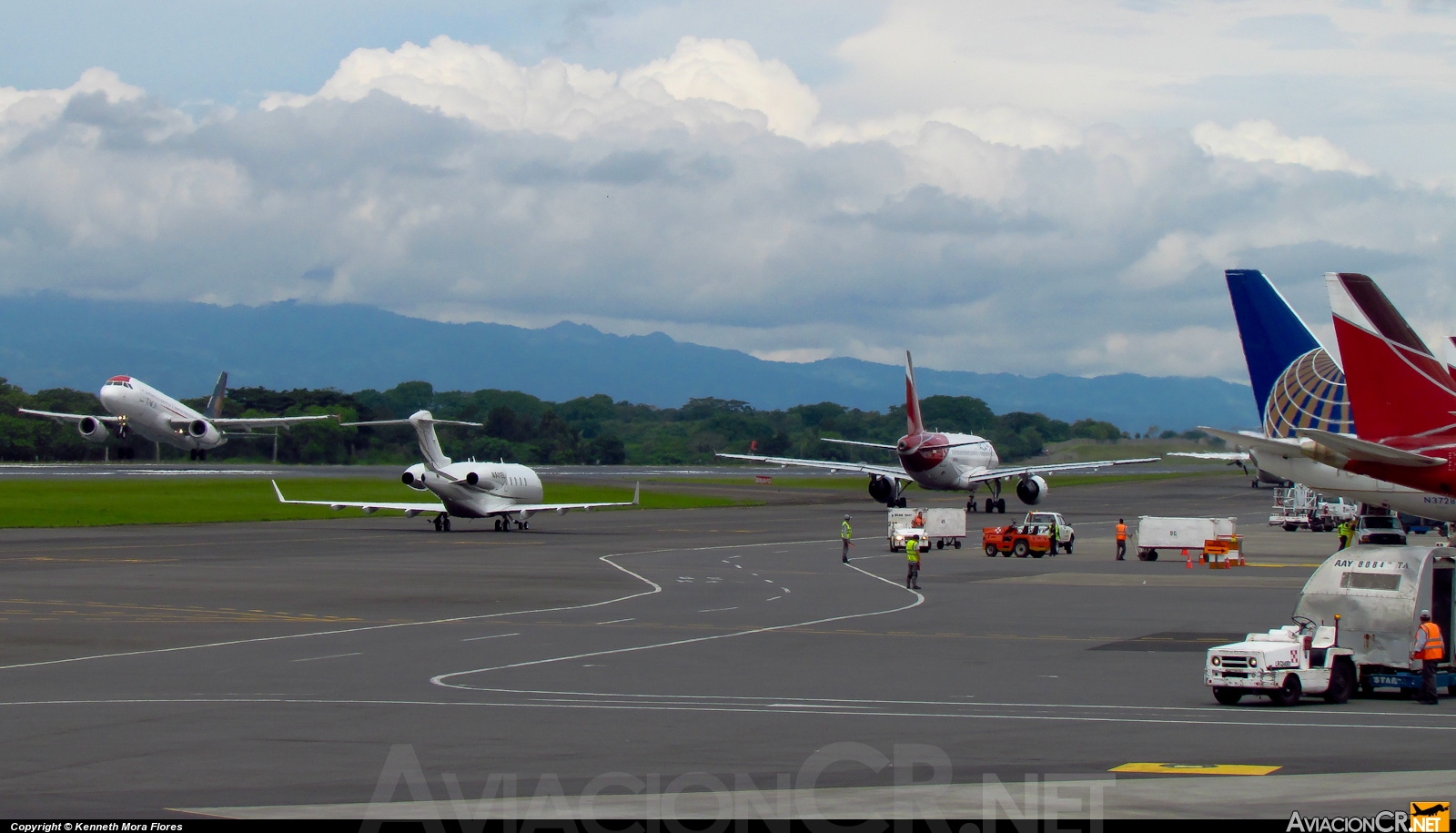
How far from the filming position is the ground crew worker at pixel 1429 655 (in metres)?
24.8

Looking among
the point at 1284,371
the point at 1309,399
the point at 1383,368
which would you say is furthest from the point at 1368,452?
the point at 1284,371

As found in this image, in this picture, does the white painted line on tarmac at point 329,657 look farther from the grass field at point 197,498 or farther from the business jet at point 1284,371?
the grass field at point 197,498

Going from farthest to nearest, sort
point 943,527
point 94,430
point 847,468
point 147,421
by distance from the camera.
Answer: point 847,468 < point 147,421 < point 94,430 < point 943,527

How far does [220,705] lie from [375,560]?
37830 millimetres

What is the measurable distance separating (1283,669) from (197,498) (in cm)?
9493

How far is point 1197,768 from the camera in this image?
18.0m

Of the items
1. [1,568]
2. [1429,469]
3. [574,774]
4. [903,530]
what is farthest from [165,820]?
[903,530]

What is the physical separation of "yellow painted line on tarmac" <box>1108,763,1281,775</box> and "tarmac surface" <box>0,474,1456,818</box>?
0.64 ft

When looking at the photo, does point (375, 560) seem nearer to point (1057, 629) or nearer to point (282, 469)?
point (1057, 629)

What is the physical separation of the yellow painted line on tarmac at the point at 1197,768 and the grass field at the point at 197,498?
267ft

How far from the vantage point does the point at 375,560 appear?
6162cm

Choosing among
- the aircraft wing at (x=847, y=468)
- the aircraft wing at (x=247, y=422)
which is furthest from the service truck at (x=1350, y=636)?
the aircraft wing at (x=247, y=422)

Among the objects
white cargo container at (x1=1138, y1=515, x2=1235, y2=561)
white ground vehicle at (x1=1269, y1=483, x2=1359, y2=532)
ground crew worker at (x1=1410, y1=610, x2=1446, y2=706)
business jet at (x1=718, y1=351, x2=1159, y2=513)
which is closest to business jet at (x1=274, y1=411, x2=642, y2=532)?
business jet at (x1=718, y1=351, x2=1159, y2=513)

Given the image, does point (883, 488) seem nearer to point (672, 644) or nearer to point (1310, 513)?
point (1310, 513)
